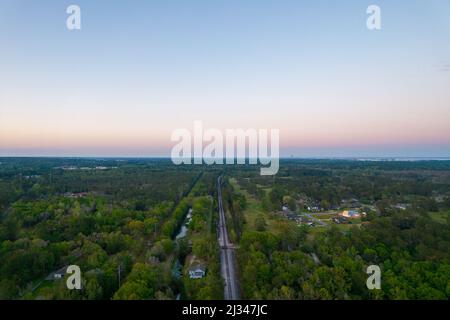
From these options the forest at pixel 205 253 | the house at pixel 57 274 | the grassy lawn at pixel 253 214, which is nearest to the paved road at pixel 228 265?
the forest at pixel 205 253

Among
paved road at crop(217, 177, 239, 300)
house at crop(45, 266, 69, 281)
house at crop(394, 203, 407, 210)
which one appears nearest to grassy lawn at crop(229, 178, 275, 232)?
paved road at crop(217, 177, 239, 300)

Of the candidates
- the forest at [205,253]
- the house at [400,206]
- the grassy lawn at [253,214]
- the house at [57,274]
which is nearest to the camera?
the forest at [205,253]

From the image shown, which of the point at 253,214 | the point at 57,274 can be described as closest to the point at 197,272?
the point at 57,274

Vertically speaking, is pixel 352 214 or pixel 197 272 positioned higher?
pixel 197 272

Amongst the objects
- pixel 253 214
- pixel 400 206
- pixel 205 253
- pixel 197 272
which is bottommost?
pixel 253 214

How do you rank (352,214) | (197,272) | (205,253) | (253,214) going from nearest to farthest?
1. (197,272)
2. (205,253)
3. (352,214)
4. (253,214)

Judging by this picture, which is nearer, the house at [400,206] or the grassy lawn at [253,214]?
the grassy lawn at [253,214]

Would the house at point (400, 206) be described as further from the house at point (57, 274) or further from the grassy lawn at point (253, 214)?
the house at point (57, 274)

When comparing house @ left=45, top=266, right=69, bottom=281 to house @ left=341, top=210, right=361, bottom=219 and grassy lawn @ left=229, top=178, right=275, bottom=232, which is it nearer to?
grassy lawn @ left=229, top=178, right=275, bottom=232

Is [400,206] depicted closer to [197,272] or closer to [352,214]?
[352,214]
